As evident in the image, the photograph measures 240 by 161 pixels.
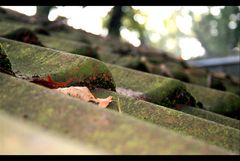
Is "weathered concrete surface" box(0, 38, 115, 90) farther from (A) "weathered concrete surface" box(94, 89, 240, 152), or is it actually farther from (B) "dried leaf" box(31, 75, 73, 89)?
(A) "weathered concrete surface" box(94, 89, 240, 152)

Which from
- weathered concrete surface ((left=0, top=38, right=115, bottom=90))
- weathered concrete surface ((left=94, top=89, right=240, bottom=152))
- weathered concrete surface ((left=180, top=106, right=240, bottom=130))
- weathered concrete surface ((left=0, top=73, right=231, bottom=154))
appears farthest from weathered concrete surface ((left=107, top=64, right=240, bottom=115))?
weathered concrete surface ((left=0, top=73, right=231, bottom=154))

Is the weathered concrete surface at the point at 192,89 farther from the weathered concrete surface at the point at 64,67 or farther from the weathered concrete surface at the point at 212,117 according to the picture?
the weathered concrete surface at the point at 64,67

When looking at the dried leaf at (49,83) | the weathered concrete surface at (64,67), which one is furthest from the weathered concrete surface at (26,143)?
the weathered concrete surface at (64,67)

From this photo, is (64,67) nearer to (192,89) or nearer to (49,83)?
(49,83)

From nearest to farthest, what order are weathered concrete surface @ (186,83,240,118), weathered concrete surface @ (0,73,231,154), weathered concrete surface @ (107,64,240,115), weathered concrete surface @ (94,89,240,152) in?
weathered concrete surface @ (0,73,231,154) < weathered concrete surface @ (94,89,240,152) < weathered concrete surface @ (107,64,240,115) < weathered concrete surface @ (186,83,240,118)

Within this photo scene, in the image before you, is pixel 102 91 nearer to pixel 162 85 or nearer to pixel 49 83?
pixel 49 83

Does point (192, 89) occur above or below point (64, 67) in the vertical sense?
below

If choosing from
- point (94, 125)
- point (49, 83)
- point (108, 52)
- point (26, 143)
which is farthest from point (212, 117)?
point (108, 52)
